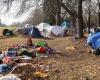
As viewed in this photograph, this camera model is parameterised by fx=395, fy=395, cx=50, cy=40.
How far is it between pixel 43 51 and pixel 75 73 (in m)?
5.90

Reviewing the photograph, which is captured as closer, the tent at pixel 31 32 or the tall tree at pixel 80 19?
the tall tree at pixel 80 19

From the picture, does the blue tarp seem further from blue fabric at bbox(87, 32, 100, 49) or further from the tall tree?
blue fabric at bbox(87, 32, 100, 49)

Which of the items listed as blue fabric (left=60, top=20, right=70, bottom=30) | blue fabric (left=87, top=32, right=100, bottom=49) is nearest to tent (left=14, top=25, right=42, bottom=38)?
blue fabric (left=60, top=20, right=70, bottom=30)

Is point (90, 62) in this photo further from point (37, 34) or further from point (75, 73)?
point (37, 34)

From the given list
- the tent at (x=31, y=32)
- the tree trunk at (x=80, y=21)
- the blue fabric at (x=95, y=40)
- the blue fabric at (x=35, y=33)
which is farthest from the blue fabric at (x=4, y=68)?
the blue fabric at (x=35, y=33)

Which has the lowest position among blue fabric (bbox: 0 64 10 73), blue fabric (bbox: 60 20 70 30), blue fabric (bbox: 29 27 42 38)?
blue fabric (bbox: 60 20 70 30)

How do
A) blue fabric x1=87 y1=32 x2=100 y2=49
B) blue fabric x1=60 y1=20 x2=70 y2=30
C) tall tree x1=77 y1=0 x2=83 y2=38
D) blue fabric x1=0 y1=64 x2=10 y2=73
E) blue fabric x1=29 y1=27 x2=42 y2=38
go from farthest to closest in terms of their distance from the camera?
blue fabric x1=60 y1=20 x2=70 y2=30 < blue fabric x1=29 y1=27 x2=42 y2=38 < tall tree x1=77 y1=0 x2=83 y2=38 < blue fabric x1=87 y1=32 x2=100 y2=49 < blue fabric x1=0 y1=64 x2=10 y2=73

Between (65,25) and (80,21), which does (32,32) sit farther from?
(65,25)

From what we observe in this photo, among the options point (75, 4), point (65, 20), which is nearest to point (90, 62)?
point (75, 4)

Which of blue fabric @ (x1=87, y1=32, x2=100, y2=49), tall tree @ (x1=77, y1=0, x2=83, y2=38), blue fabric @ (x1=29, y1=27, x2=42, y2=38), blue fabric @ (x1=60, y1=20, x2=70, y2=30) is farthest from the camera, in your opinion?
blue fabric @ (x1=60, y1=20, x2=70, y2=30)

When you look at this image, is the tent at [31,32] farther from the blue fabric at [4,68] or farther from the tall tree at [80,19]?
the blue fabric at [4,68]

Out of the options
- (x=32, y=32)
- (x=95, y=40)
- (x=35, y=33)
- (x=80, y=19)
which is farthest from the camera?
(x=32, y=32)

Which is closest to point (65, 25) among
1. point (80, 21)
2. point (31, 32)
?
point (31, 32)

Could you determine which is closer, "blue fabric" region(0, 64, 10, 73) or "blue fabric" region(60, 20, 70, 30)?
"blue fabric" region(0, 64, 10, 73)
